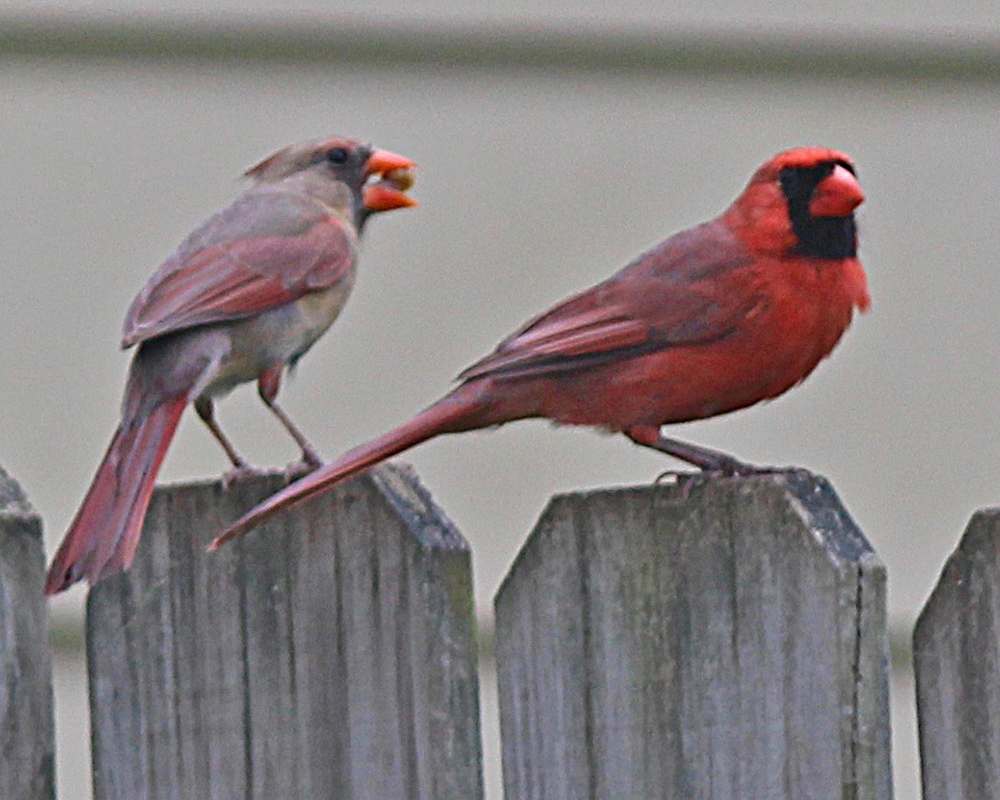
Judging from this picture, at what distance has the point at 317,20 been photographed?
4730 mm

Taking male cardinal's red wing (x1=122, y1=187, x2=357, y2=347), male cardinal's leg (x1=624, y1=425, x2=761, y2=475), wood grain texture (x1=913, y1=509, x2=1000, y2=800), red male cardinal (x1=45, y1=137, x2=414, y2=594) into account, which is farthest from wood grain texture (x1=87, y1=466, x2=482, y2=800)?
male cardinal's red wing (x1=122, y1=187, x2=357, y2=347)

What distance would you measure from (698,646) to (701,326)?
40.8 inches

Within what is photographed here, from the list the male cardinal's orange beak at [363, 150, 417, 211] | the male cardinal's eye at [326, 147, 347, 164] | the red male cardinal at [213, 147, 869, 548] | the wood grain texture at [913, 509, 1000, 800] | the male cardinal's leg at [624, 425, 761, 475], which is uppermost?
the male cardinal's eye at [326, 147, 347, 164]

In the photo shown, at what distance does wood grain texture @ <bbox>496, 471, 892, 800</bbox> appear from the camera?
97.3 inches

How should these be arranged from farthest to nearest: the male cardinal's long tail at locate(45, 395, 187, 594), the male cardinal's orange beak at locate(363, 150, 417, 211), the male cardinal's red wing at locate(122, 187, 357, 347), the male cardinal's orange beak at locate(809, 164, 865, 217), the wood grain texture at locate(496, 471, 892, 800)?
the male cardinal's orange beak at locate(363, 150, 417, 211)
the male cardinal's red wing at locate(122, 187, 357, 347)
the male cardinal's orange beak at locate(809, 164, 865, 217)
the male cardinal's long tail at locate(45, 395, 187, 594)
the wood grain texture at locate(496, 471, 892, 800)

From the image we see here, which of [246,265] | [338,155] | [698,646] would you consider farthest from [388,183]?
[698,646]

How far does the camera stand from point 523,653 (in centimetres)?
259

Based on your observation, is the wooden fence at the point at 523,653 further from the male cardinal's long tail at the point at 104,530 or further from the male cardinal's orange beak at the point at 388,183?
the male cardinal's orange beak at the point at 388,183

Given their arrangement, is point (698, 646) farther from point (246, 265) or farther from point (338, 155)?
point (338, 155)

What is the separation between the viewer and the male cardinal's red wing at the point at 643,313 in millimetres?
3305

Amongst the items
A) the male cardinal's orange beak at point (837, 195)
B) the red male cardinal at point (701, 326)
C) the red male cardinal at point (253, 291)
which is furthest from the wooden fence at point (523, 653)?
the male cardinal's orange beak at point (837, 195)

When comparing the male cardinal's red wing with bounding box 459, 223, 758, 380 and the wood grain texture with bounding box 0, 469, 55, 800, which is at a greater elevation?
the male cardinal's red wing with bounding box 459, 223, 758, 380

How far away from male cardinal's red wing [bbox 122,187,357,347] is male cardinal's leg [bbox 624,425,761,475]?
786 mm

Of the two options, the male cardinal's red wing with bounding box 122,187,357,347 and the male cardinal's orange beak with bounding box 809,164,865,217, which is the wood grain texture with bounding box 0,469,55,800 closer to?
the male cardinal's red wing with bounding box 122,187,357,347
